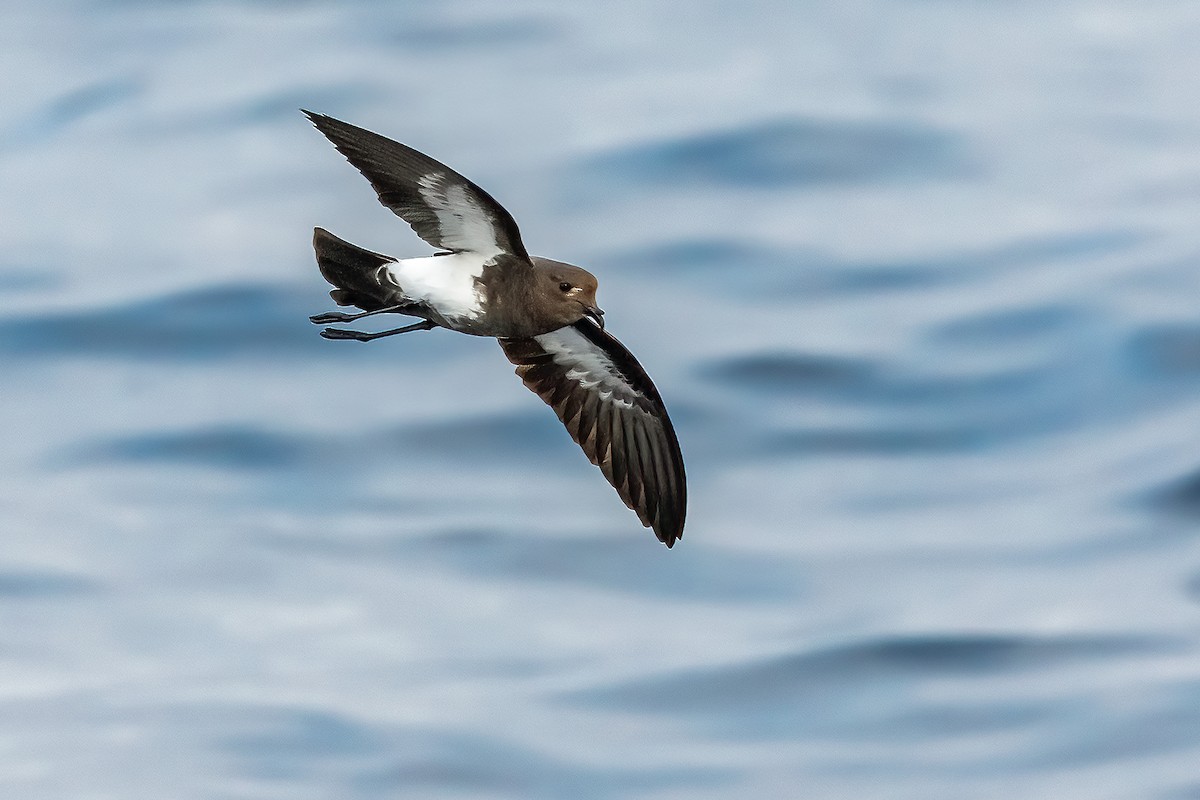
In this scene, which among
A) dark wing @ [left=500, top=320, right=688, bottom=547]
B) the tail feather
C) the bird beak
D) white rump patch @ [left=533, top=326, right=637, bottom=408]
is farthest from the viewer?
dark wing @ [left=500, top=320, right=688, bottom=547]

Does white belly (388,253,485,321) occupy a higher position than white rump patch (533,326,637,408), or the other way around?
white rump patch (533,326,637,408)

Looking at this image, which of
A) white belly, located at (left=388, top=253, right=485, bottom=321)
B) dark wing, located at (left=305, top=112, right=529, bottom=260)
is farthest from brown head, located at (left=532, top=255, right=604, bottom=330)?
white belly, located at (left=388, top=253, right=485, bottom=321)

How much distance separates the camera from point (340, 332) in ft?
28.2

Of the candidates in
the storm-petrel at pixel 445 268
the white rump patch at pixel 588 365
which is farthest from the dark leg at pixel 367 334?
the white rump patch at pixel 588 365

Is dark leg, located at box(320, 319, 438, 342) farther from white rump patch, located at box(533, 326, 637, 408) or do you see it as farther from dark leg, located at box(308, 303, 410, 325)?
white rump patch, located at box(533, 326, 637, 408)

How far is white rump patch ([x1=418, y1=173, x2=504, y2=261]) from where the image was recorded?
8250 mm

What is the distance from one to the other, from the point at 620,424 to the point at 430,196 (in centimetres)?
240

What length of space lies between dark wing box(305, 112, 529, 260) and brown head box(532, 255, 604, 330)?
0.19 meters

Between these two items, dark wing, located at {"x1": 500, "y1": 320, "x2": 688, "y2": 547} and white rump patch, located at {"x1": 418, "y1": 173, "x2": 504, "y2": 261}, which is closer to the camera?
white rump patch, located at {"x1": 418, "y1": 173, "x2": 504, "y2": 261}

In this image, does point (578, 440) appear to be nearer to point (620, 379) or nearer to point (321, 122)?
point (620, 379)

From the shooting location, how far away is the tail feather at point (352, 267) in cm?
879

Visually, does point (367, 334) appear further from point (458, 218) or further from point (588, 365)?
point (588, 365)

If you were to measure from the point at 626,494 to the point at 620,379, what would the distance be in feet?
2.15

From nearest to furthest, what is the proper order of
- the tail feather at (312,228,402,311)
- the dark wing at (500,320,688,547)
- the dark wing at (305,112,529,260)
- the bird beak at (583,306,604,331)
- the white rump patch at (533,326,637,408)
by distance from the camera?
the dark wing at (305,112,529,260)
the bird beak at (583,306,604,331)
the tail feather at (312,228,402,311)
the white rump patch at (533,326,637,408)
the dark wing at (500,320,688,547)
